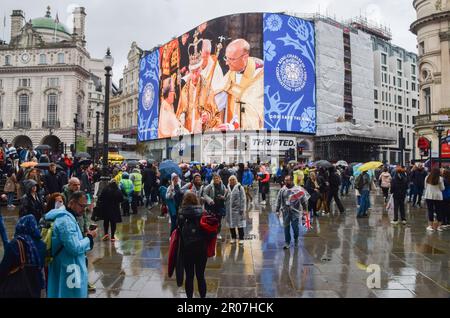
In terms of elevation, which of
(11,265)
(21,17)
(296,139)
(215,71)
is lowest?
(11,265)

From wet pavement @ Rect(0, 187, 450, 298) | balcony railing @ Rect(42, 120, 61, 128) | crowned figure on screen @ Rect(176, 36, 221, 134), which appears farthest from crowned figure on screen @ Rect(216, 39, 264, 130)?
wet pavement @ Rect(0, 187, 450, 298)

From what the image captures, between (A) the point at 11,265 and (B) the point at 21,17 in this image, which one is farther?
(B) the point at 21,17

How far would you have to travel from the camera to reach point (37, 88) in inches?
2544

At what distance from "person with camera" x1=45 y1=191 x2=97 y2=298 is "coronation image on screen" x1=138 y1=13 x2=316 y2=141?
138 feet

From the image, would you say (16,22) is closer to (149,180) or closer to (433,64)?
(433,64)

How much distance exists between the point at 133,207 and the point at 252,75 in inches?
1404

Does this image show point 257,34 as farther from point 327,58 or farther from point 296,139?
point 296,139

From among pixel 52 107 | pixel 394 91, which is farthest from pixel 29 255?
pixel 394 91

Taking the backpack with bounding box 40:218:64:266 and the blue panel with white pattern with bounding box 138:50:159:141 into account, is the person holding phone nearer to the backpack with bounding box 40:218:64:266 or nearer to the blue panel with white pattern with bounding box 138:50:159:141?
the backpack with bounding box 40:218:64:266

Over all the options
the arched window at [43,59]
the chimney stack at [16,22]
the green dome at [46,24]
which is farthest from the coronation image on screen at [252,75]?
the chimney stack at [16,22]

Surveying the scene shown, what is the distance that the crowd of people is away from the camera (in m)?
4.45
